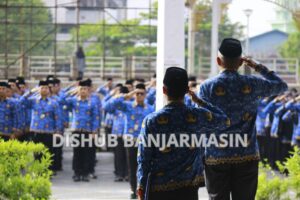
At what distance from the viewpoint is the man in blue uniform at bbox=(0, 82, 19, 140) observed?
15.9 meters

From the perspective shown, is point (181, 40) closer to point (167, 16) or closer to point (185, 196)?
point (167, 16)

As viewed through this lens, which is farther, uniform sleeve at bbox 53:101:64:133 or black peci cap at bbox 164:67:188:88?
uniform sleeve at bbox 53:101:64:133

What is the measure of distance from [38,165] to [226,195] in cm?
200

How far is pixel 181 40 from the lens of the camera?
10.0m

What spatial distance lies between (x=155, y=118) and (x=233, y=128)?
108cm

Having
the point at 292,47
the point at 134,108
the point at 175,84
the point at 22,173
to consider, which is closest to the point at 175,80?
the point at 175,84

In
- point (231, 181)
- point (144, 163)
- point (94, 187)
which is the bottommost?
point (94, 187)

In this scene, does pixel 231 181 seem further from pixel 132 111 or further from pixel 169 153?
pixel 132 111

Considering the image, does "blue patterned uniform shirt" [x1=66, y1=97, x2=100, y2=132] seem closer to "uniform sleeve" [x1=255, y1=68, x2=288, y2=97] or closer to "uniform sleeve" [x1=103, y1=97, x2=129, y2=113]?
"uniform sleeve" [x1=103, y1=97, x2=129, y2=113]

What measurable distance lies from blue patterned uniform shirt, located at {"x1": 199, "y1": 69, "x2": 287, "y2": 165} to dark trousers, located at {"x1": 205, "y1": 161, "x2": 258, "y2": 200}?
0.18ft

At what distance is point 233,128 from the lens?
726 cm

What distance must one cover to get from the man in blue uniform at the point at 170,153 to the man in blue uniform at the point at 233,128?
82 cm

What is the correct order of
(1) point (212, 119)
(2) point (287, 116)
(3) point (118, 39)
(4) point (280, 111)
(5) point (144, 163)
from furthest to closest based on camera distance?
1. (3) point (118, 39)
2. (4) point (280, 111)
3. (2) point (287, 116)
4. (1) point (212, 119)
5. (5) point (144, 163)

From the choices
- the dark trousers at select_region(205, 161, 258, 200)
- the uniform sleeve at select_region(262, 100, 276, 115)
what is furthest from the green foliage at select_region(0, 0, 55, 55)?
the dark trousers at select_region(205, 161, 258, 200)
